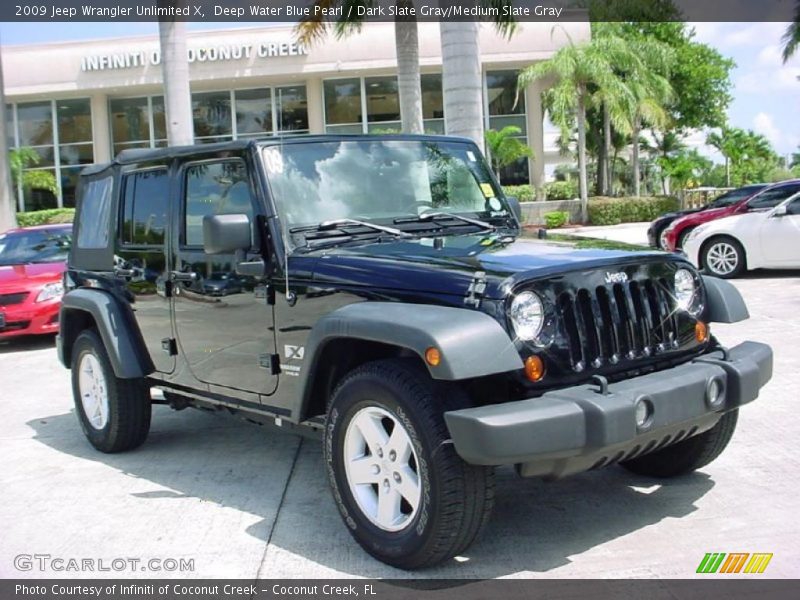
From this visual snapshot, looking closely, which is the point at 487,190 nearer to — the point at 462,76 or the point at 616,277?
the point at 616,277

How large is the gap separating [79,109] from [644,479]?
33.8 metres

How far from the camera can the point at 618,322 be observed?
396cm

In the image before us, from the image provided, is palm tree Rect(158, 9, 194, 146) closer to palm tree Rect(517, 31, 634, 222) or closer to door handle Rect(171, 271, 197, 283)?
door handle Rect(171, 271, 197, 283)

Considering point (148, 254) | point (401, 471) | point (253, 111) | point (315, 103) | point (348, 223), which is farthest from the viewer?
point (315, 103)

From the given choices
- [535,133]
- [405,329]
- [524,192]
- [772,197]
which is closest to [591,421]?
[405,329]

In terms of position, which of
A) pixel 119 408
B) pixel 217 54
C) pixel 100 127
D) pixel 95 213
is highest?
pixel 217 54

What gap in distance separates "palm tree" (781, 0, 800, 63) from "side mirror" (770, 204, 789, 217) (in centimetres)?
1892

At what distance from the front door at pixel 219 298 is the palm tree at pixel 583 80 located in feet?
83.4

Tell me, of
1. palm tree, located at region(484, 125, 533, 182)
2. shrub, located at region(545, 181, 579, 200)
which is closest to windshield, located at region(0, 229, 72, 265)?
palm tree, located at region(484, 125, 533, 182)

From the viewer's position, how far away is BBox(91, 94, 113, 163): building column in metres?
34.4

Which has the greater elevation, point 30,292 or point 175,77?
point 175,77

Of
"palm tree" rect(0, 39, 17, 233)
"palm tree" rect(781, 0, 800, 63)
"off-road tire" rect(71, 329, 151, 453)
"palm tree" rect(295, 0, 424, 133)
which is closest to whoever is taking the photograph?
"off-road tire" rect(71, 329, 151, 453)

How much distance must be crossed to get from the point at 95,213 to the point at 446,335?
3896mm

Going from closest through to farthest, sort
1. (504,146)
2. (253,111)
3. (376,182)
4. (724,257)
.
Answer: (376,182), (724,257), (504,146), (253,111)
